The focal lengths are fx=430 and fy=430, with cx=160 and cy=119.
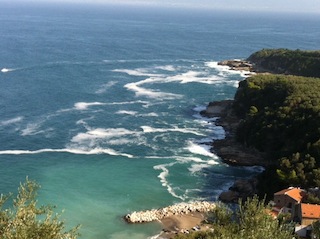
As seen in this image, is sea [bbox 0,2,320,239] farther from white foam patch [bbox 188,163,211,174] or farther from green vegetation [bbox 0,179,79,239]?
green vegetation [bbox 0,179,79,239]

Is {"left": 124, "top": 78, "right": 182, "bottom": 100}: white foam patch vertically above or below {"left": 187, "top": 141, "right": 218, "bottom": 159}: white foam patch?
above

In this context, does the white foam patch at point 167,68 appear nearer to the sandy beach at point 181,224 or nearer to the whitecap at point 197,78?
the whitecap at point 197,78

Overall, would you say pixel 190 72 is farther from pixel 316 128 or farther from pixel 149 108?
pixel 316 128

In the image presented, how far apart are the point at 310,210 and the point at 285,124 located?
85.7 ft

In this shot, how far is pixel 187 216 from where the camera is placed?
173ft

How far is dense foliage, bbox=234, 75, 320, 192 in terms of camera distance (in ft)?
184

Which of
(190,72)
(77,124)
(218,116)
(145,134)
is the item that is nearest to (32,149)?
(77,124)

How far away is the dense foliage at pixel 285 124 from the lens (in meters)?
56.1

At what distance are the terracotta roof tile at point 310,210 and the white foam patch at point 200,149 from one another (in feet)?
82.2

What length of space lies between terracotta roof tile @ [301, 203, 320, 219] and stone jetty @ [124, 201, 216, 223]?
11.6 meters

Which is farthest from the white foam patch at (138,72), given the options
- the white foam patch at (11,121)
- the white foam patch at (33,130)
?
the white foam patch at (33,130)

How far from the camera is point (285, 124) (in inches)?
2729

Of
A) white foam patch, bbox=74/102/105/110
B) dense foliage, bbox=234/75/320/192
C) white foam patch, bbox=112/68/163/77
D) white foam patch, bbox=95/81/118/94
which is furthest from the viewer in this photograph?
white foam patch, bbox=112/68/163/77

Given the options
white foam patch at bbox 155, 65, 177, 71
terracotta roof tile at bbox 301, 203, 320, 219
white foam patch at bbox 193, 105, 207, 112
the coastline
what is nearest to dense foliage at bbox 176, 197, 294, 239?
the coastline
